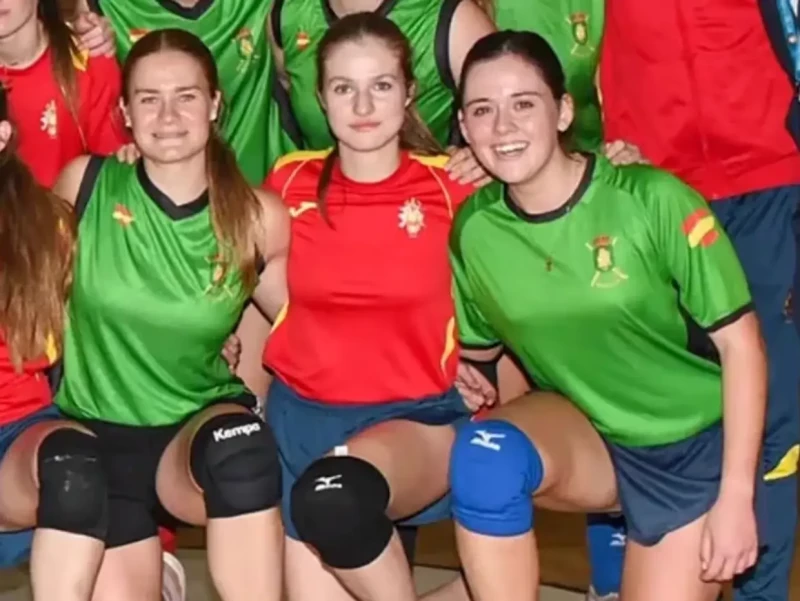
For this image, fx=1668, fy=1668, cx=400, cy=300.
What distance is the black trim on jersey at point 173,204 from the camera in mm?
2715

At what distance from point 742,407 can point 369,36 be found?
849 mm

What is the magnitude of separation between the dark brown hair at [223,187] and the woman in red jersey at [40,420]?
24cm

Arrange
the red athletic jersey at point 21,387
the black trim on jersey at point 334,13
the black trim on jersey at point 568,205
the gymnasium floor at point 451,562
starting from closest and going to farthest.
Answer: the black trim on jersey at point 568,205, the red athletic jersey at point 21,387, the black trim on jersey at point 334,13, the gymnasium floor at point 451,562

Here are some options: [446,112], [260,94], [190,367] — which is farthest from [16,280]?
[446,112]

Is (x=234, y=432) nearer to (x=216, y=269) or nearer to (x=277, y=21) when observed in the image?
(x=216, y=269)

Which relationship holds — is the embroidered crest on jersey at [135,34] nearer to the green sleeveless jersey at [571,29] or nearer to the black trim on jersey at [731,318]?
the green sleeveless jersey at [571,29]

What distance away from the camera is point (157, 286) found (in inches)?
106

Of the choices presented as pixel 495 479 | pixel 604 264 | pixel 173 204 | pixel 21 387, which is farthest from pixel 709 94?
pixel 21 387

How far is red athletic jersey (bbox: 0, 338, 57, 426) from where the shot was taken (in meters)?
2.69

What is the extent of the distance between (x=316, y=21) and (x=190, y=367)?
2.18 feet

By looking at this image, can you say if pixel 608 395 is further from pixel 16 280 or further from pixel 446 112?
pixel 16 280

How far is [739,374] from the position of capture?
2.54 meters

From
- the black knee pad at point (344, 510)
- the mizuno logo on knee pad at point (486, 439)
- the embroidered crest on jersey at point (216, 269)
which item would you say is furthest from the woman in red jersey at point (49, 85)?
the mizuno logo on knee pad at point (486, 439)

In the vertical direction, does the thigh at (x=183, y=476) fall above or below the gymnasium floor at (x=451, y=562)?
above
